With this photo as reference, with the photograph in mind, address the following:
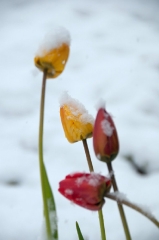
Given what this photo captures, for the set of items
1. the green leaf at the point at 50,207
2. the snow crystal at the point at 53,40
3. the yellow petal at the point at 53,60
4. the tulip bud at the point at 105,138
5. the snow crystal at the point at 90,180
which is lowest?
the green leaf at the point at 50,207

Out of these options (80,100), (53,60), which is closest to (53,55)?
(53,60)

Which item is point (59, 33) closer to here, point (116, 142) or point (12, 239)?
point (116, 142)

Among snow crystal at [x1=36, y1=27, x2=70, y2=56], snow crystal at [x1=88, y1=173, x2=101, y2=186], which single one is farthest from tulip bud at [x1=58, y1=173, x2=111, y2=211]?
snow crystal at [x1=36, y1=27, x2=70, y2=56]

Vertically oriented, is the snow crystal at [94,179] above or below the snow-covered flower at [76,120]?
above

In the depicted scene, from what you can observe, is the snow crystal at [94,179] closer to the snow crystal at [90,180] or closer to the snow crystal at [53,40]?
the snow crystal at [90,180]

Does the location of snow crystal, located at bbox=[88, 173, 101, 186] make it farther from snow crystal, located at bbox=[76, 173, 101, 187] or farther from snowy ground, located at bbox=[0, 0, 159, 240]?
snowy ground, located at bbox=[0, 0, 159, 240]

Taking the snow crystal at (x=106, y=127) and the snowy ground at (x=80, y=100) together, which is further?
the snowy ground at (x=80, y=100)

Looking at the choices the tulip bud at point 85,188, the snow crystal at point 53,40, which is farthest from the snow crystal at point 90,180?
the snow crystal at point 53,40
